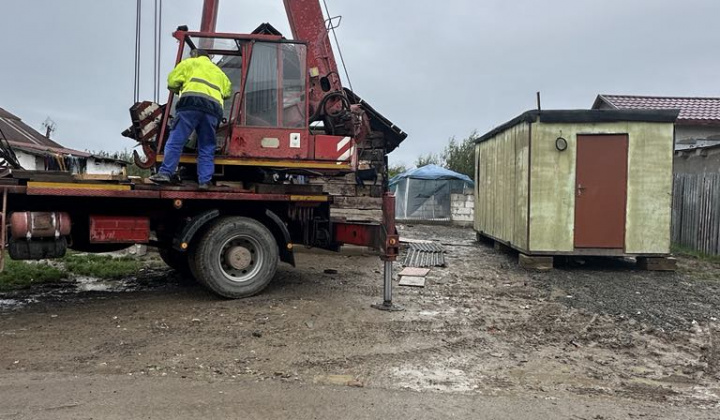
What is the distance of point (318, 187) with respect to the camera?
290 inches

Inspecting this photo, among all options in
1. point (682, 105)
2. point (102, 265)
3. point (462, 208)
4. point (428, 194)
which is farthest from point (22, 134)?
point (682, 105)

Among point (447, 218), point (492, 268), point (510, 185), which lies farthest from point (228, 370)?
point (447, 218)

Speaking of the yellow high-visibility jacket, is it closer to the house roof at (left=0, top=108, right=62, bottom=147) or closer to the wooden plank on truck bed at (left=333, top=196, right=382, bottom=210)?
the wooden plank on truck bed at (left=333, top=196, right=382, bottom=210)

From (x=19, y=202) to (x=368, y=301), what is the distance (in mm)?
4119

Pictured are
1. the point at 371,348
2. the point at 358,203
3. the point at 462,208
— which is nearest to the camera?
the point at 371,348

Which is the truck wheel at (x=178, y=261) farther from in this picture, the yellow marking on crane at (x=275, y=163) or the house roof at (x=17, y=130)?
the house roof at (x=17, y=130)

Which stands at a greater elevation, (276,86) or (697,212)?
(276,86)

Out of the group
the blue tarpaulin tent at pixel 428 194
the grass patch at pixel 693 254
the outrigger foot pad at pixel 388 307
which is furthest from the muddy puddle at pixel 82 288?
the blue tarpaulin tent at pixel 428 194

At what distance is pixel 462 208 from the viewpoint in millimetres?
21250

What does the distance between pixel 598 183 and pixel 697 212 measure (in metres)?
4.87

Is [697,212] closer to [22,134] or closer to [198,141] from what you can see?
[198,141]

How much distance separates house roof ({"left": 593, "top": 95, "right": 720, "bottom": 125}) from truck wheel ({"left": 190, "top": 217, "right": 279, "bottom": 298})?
18.1 metres

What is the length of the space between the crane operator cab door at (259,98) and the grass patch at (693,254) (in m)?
9.18

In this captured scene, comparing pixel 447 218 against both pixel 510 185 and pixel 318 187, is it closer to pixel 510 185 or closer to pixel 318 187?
pixel 510 185
